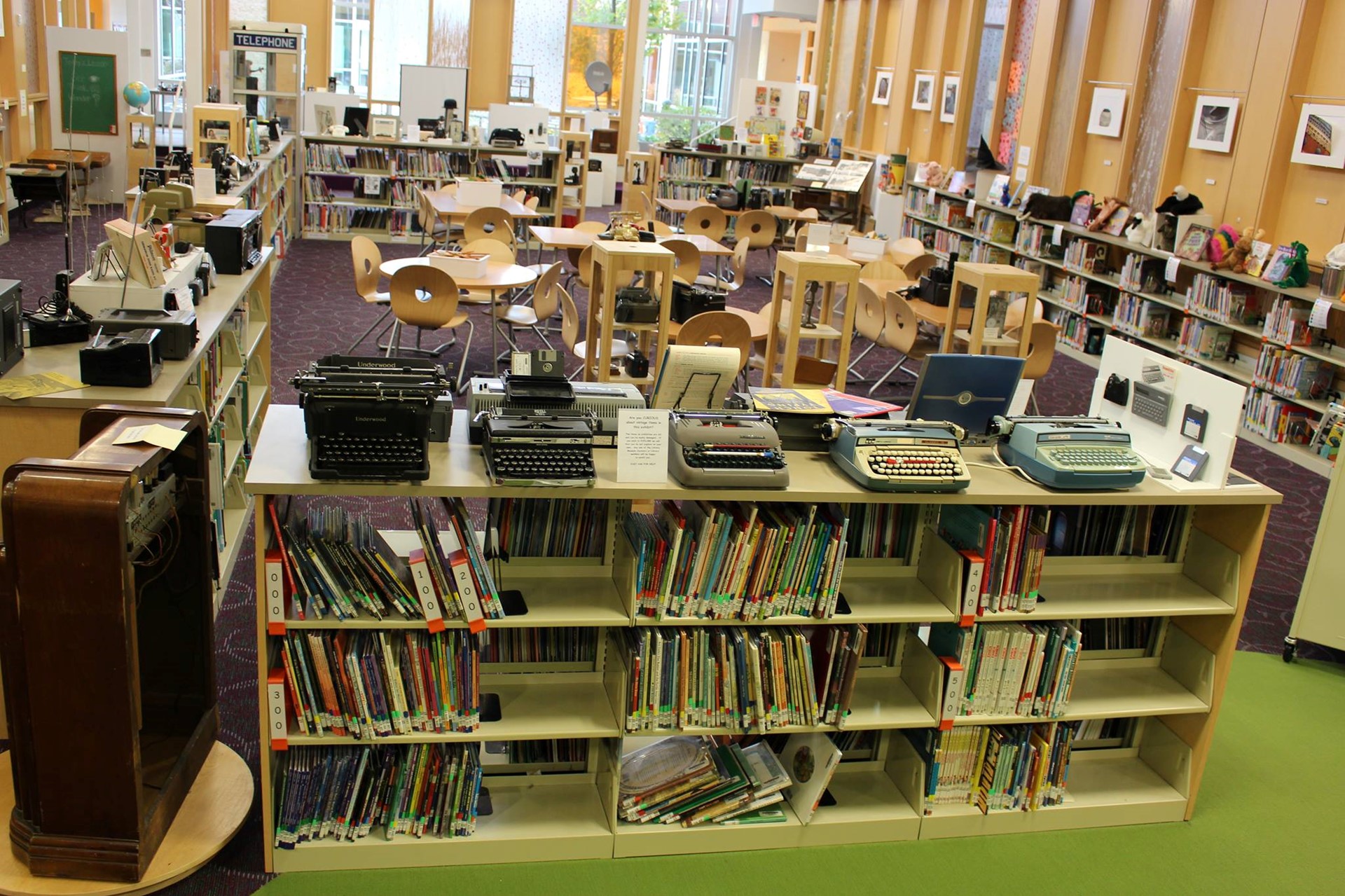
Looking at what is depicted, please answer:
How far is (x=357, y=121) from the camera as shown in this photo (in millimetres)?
13023

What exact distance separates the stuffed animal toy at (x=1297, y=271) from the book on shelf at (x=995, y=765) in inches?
218

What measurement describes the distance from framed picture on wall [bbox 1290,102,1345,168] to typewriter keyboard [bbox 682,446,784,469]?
6.66 metres

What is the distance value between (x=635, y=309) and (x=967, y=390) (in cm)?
285

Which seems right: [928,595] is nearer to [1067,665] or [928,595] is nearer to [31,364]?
[1067,665]

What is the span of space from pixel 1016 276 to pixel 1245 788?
371 centimetres

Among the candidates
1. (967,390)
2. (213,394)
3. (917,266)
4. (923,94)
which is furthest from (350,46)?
(967,390)

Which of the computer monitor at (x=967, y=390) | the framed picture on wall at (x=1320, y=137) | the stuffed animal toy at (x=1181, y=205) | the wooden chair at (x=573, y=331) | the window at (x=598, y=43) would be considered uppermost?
the window at (x=598, y=43)

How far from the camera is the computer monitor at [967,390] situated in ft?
12.0

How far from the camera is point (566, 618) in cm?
308

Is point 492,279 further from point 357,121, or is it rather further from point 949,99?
point 949,99

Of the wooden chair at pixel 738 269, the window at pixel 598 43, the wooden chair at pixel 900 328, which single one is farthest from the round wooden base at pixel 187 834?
the window at pixel 598 43

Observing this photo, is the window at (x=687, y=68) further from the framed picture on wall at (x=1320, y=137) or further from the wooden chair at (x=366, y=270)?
the framed picture on wall at (x=1320, y=137)

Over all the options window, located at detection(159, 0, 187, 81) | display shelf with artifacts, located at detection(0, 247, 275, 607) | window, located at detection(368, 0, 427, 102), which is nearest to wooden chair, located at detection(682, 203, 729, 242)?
display shelf with artifacts, located at detection(0, 247, 275, 607)

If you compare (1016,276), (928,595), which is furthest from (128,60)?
(928,595)
